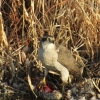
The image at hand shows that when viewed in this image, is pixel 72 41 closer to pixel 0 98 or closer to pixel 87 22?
pixel 87 22

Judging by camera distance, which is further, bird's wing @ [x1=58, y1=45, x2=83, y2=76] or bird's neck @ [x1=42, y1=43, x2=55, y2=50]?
bird's wing @ [x1=58, y1=45, x2=83, y2=76]

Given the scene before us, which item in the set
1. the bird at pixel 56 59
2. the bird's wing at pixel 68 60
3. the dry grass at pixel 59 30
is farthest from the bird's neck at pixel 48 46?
the dry grass at pixel 59 30

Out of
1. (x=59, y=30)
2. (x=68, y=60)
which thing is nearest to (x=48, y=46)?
(x=68, y=60)

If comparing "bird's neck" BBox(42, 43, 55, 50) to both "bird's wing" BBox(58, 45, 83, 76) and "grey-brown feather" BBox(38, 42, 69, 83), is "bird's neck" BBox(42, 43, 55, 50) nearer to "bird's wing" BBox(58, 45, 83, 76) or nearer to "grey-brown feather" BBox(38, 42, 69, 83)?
"grey-brown feather" BBox(38, 42, 69, 83)

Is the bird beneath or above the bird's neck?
beneath

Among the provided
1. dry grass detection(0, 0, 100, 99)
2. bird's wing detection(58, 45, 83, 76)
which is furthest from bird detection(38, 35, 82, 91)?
dry grass detection(0, 0, 100, 99)
